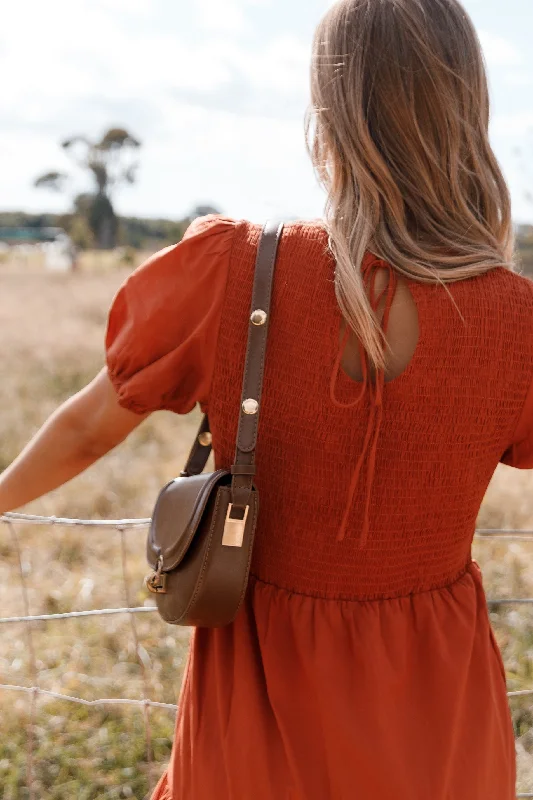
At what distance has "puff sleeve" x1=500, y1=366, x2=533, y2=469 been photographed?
1069 mm

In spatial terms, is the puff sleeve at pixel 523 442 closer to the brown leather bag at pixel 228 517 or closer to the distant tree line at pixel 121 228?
the brown leather bag at pixel 228 517

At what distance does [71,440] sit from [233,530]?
11.6 inches

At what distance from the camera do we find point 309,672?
41.2 inches

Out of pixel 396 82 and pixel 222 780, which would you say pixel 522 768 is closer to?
pixel 222 780

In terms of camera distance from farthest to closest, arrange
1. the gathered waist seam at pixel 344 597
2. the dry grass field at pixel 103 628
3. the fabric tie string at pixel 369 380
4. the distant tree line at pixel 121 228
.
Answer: the distant tree line at pixel 121 228, the dry grass field at pixel 103 628, the gathered waist seam at pixel 344 597, the fabric tie string at pixel 369 380

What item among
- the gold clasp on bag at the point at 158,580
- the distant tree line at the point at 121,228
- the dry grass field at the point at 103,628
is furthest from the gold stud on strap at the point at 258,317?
the distant tree line at the point at 121,228

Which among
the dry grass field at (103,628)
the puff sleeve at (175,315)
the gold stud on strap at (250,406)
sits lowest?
the dry grass field at (103,628)

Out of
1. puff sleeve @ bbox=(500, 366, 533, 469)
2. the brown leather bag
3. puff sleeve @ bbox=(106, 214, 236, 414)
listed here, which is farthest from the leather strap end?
puff sleeve @ bbox=(500, 366, 533, 469)

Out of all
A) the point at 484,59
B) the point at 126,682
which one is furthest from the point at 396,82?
the point at 126,682

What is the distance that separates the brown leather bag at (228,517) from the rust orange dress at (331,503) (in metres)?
0.02

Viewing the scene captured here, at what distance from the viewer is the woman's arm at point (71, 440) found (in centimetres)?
112

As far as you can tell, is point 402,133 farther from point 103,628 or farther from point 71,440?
point 103,628

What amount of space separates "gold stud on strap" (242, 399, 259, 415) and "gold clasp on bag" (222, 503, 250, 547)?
0.11 meters

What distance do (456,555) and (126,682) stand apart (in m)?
1.71
